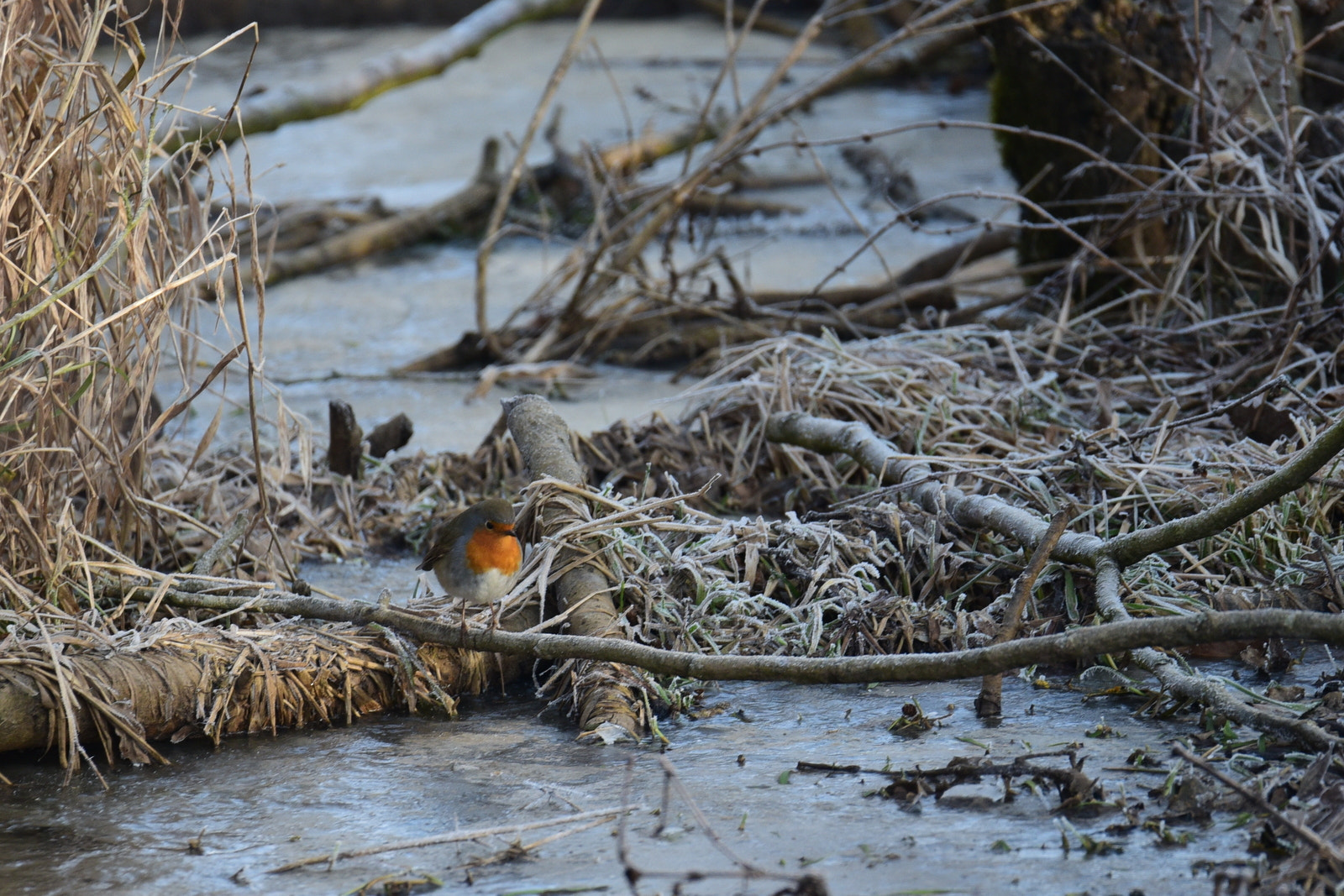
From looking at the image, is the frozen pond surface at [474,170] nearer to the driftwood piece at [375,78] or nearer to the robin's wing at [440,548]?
the driftwood piece at [375,78]

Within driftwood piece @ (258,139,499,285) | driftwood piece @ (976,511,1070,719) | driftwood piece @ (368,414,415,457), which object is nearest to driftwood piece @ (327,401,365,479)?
driftwood piece @ (368,414,415,457)

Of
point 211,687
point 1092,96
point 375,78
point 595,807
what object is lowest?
point 595,807

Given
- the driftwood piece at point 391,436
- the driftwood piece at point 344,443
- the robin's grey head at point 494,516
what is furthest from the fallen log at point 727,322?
the robin's grey head at point 494,516

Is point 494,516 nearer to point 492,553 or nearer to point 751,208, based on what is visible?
point 492,553

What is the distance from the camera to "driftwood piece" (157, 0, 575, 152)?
6.14 m

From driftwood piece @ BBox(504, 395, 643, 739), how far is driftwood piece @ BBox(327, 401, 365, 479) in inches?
25.5

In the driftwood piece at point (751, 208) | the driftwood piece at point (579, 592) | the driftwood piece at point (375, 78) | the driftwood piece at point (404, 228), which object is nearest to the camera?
the driftwood piece at point (579, 592)

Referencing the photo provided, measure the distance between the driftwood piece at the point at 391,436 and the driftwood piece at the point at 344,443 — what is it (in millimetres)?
164

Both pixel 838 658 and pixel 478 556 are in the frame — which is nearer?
pixel 838 658

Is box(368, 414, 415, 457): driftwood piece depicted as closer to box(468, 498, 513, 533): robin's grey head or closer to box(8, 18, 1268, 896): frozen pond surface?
box(8, 18, 1268, 896): frozen pond surface

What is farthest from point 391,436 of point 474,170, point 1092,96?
point 474,170

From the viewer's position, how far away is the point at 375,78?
641 cm

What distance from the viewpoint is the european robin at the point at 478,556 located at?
272 cm

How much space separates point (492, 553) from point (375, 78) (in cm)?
437
